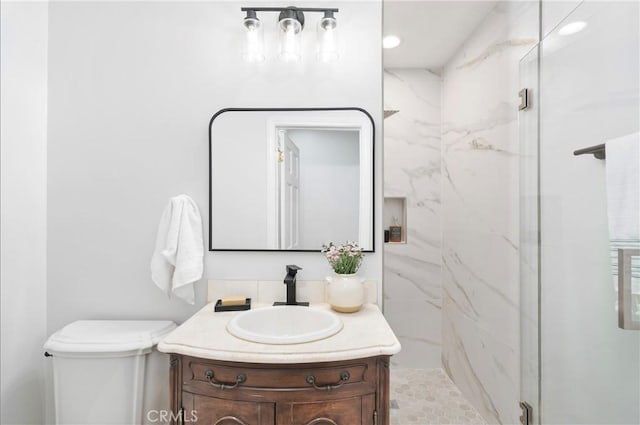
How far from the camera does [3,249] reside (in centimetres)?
133

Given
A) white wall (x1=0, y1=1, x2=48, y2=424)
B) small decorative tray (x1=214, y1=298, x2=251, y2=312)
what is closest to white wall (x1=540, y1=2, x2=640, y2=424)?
small decorative tray (x1=214, y1=298, x2=251, y2=312)

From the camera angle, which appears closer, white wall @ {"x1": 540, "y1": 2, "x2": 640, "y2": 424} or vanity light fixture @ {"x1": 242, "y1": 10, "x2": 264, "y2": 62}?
white wall @ {"x1": 540, "y1": 2, "x2": 640, "y2": 424}

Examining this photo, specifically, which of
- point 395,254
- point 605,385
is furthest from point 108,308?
point 605,385

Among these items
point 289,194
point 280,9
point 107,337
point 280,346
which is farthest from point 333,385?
point 280,9

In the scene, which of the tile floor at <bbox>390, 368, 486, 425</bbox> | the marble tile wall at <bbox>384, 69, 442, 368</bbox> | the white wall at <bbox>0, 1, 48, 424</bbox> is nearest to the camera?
the white wall at <bbox>0, 1, 48, 424</bbox>

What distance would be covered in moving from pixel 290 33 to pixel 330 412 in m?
1.45

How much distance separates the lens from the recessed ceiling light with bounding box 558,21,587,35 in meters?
1.22

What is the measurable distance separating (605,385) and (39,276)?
2.31 meters

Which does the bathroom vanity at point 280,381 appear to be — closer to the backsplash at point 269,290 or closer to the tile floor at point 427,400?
the backsplash at point 269,290

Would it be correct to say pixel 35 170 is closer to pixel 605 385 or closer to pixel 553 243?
pixel 553 243

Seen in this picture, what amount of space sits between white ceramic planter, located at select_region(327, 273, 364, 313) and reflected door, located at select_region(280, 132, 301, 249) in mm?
285

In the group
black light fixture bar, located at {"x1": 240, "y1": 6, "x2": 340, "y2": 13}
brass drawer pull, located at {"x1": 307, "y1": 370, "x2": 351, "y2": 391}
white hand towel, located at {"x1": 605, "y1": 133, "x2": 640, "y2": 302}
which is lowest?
brass drawer pull, located at {"x1": 307, "y1": 370, "x2": 351, "y2": 391}

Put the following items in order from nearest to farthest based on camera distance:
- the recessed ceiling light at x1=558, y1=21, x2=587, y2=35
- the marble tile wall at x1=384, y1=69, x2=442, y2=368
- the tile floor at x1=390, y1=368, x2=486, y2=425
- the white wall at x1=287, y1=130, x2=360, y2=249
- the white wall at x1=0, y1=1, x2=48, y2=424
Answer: the recessed ceiling light at x1=558, y1=21, x2=587, y2=35, the white wall at x1=0, y1=1, x2=48, y2=424, the white wall at x1=287, y1=130, x2=360, y2=249, the tile floor at x1=390, y1=368, x2=486, y2=425, the marble tile wall at x1=384, y1=69, x2=442, y2=368

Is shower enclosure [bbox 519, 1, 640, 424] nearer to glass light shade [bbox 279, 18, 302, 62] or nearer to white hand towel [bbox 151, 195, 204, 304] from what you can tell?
glass light shade [bbox 279, 18, 302, 62]
